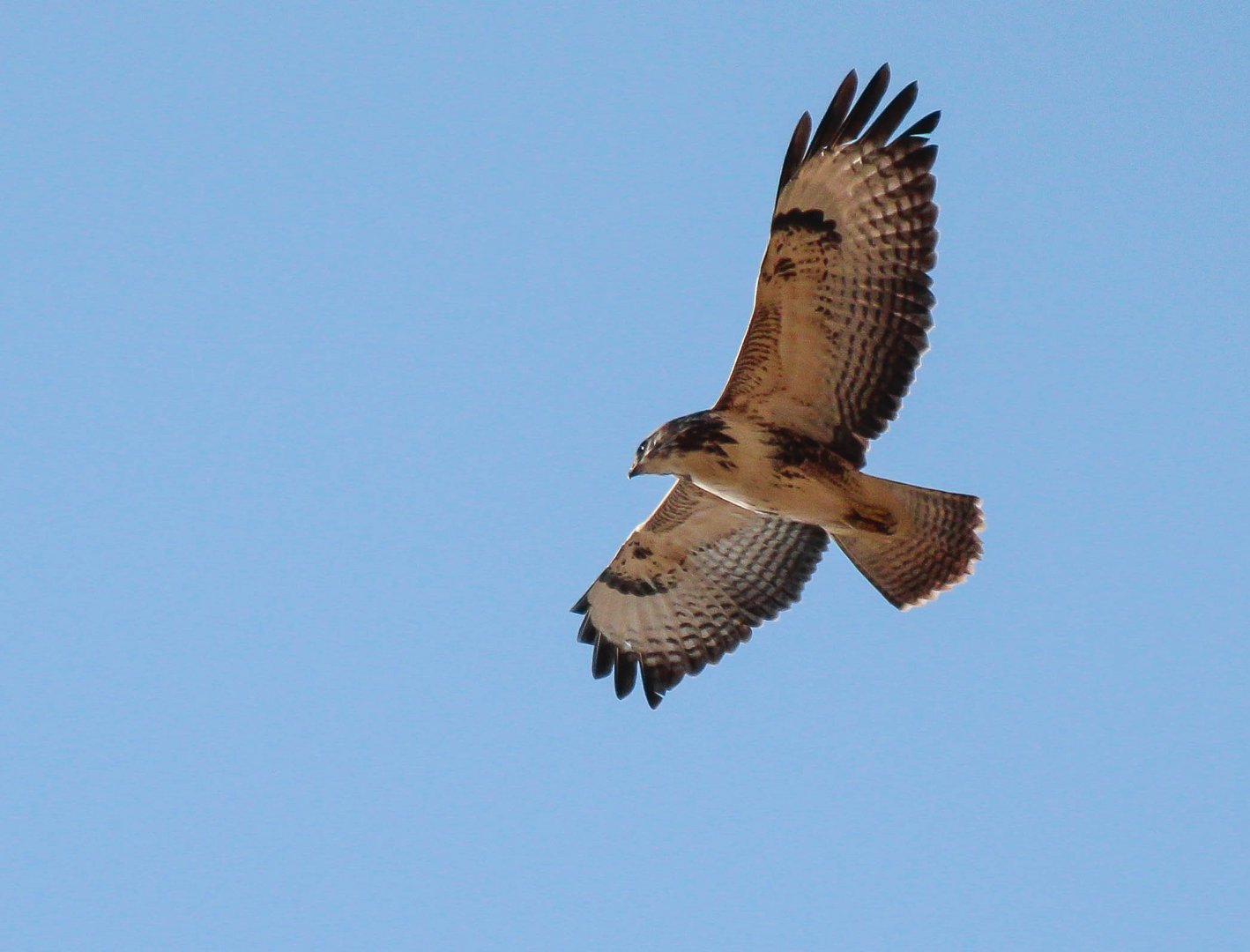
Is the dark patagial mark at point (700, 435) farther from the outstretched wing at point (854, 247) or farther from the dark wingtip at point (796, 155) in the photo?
the dark wingtip at point (796, 155)

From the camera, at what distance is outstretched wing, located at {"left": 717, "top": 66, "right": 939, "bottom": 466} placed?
8.85 metres

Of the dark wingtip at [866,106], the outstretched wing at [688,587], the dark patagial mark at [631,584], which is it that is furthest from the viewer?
the dark patagial mark at [631,584]

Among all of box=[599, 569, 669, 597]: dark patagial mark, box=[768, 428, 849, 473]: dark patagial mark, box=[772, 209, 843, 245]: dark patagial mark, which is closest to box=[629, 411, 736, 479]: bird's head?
box=[768, 428, 849, 473]: dark patagial mark

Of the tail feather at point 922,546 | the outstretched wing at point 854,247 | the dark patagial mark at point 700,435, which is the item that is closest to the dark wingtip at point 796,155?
the outstretched wing at point 854,247

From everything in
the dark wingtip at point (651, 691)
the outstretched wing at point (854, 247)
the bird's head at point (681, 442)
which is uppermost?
the outstretched wing at point (854, 247)

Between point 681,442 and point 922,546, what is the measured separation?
1.71 metres

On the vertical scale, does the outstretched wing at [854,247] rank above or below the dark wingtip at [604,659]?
above

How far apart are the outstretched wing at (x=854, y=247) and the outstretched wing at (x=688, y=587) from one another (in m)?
1.62

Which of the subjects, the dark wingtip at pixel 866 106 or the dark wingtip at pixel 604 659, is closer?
the dark wingtip at pixel 866 106

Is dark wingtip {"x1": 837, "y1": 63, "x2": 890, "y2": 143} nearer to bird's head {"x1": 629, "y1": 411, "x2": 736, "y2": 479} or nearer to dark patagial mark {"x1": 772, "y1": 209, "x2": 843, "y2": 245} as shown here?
dark patagial mark {"x1": 772, "y1": 209, "x2": 843, "y2": 245}

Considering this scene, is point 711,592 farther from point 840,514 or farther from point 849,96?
point 849,96

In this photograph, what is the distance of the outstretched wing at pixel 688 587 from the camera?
10516 mm

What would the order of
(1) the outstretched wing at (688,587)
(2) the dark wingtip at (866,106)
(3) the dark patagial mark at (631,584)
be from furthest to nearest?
(3) the dark patagial mark at (631,584) → (1) the outstretched wing at (688,587) → (2) the dark wingtip at (866,106)

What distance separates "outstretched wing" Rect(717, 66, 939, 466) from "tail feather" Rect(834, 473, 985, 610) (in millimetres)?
800
